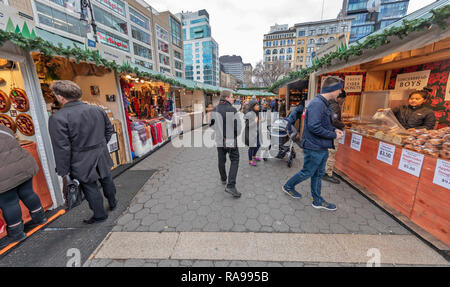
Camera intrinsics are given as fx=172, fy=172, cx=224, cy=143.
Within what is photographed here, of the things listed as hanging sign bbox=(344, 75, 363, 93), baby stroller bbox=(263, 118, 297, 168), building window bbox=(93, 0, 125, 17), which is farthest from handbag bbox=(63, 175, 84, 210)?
building window bbox=(93, 0, 125, 17)

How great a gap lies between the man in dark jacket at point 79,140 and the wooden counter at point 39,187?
37.9 inches

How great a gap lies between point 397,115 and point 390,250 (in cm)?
306

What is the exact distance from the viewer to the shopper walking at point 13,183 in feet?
6.21

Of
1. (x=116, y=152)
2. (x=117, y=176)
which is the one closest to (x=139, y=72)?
(x=116, y=152)

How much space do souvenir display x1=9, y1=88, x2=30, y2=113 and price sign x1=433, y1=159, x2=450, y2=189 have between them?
5509mm

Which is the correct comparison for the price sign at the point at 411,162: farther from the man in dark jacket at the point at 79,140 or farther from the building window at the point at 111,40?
the building window at the point at 111,40

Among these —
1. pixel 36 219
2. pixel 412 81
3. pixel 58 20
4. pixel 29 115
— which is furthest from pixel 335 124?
pixel 58 20

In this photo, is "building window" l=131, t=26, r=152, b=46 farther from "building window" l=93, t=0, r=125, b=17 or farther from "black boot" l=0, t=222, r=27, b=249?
"black boot" l=0, t=222, r=27, b=249

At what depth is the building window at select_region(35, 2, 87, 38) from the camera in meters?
20.5

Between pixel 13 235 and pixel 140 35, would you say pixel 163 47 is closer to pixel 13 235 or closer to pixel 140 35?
pixel 140 35

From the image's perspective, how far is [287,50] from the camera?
220 ft

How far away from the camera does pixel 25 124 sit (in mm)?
2641

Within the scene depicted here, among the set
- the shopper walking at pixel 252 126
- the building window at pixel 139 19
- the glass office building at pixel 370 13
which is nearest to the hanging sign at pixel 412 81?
the shopper walking at pixel 252 126
